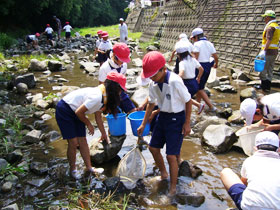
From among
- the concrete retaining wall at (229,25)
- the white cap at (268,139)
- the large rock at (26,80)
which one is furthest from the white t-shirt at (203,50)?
the large rock at (26,80)

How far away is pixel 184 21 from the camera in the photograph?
551 inches

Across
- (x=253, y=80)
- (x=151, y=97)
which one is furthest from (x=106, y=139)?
(x=253, y=80)

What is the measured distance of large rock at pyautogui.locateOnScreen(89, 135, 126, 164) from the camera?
374 cm

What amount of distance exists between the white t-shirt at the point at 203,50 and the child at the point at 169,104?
2584mm

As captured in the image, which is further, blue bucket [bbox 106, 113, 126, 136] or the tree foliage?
the tree foliage

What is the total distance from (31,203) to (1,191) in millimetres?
514

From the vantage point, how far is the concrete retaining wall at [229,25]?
8555mm

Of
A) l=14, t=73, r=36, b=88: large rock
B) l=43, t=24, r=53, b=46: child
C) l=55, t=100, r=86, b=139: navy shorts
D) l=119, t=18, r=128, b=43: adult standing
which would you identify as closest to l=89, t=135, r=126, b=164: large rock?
l=55, t=100, r=86, b=139: navy shorts

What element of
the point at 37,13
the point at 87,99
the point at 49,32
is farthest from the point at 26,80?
the point at 37,13

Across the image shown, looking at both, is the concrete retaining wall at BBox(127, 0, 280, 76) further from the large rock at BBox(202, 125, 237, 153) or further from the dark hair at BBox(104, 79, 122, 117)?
the dark hair at BBox(104, 79, 122, 117)

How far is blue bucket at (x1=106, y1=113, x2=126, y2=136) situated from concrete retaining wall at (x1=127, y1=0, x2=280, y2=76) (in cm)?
A: 582

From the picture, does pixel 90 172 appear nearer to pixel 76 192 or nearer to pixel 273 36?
pixel 76 192

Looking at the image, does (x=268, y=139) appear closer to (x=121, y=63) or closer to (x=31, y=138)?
(x=121, y=63)

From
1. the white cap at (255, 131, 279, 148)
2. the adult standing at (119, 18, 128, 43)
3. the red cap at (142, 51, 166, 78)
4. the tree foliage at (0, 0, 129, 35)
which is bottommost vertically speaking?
the white cap at (255, 131, 279, 148)
